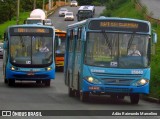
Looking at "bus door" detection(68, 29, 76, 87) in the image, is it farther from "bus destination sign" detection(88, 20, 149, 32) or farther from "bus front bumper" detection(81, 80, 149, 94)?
"bus front bumper" detection(81, 80, 149, 94)

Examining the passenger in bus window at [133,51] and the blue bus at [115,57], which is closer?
the blue bus at [115,57]

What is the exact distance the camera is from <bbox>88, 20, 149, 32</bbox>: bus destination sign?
22.7m

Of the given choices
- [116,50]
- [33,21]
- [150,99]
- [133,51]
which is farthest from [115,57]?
[33,21]

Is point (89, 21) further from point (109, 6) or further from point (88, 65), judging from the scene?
point (109, 6)

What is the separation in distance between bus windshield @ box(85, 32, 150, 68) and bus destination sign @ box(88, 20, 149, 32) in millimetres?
204

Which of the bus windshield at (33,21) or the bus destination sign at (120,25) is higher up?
the bus destination sign at (120,25)

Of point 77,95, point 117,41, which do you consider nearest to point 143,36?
point 117,41

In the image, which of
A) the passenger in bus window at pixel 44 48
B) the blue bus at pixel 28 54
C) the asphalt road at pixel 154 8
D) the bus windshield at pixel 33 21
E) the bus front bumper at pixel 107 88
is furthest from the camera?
the bus windshield at pixel 33 21

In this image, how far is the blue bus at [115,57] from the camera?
73.1 feet

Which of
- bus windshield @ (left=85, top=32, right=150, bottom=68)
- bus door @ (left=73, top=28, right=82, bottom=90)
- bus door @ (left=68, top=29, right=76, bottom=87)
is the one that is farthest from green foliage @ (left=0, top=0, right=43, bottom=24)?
bus windshield @ (left=85, top=32, right=150, bottom=68)

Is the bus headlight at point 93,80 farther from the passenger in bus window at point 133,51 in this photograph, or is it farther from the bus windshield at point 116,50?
the passenger in bus window at point 133,51

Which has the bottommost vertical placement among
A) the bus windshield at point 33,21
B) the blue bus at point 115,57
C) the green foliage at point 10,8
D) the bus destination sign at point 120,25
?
the green foliage at point 10,8

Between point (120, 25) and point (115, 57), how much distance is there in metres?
1.15

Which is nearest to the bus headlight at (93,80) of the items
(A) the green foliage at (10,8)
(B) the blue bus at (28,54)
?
(B) the blue bus at (28,54)
